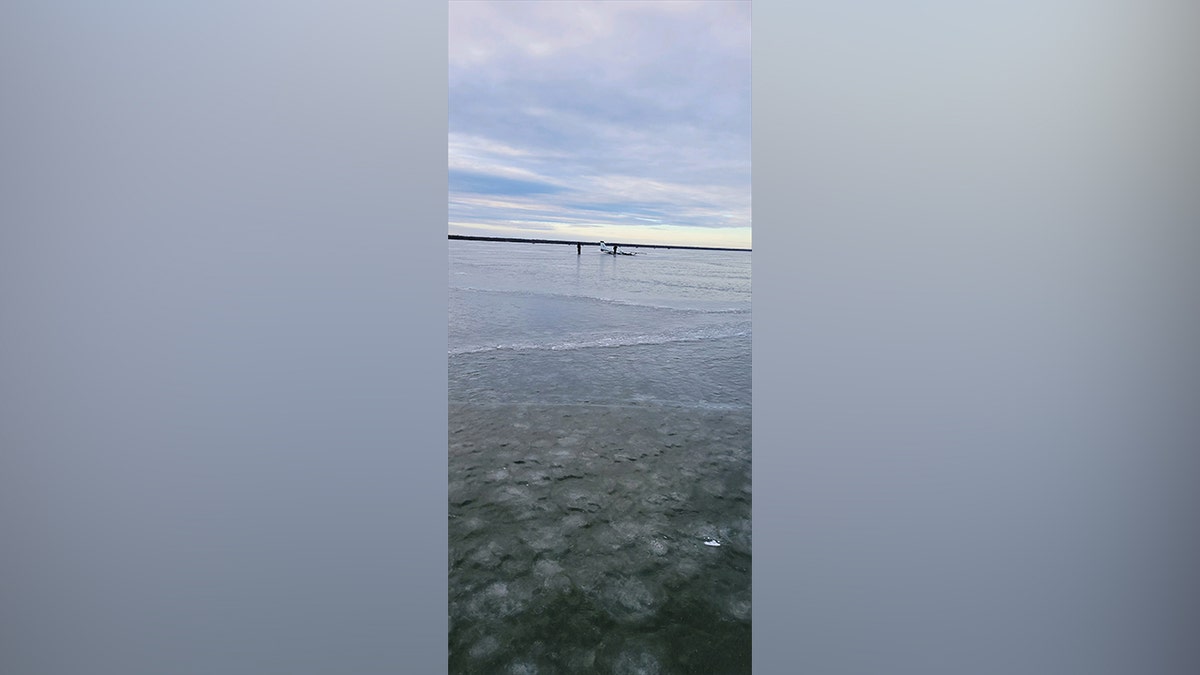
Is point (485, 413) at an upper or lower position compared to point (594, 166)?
lower

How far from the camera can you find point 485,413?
3.89m

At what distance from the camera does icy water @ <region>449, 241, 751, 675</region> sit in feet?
5.49

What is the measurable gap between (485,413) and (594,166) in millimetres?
21965

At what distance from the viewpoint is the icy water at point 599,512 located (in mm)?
1675

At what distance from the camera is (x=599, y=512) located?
8.20 feet
